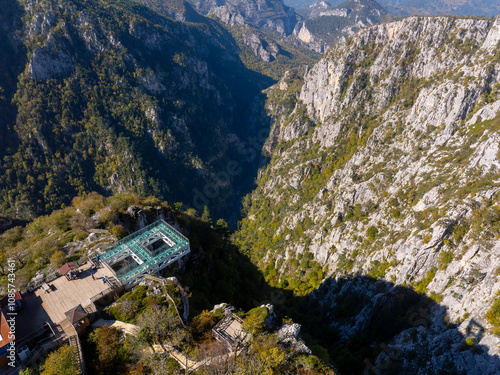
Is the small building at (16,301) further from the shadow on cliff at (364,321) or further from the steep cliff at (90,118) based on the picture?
the steep cliff at (90,118)

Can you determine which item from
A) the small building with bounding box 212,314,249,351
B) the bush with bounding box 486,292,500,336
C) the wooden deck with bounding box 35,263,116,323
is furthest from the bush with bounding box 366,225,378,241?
the wooden deck with bounding box 35,263,116,323

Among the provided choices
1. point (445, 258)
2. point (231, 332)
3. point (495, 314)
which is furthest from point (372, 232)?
point (231, 332)

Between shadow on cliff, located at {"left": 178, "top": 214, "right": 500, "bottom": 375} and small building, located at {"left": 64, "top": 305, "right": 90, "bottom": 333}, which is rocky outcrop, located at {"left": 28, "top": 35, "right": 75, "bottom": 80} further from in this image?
small building, located at {"left": 64, "top": 305, "right": 90, "bottom": 333}

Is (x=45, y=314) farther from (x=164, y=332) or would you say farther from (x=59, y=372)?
(x=164, y=332)

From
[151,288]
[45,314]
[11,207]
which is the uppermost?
[151,288]

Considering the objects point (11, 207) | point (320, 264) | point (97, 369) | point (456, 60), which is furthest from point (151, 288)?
point (11, 207)

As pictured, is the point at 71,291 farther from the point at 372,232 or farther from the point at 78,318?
the point at 372,232

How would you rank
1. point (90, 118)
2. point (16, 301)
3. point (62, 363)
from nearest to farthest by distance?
1. point (62, 363)
2. point (16, 301)
3. point (90, 118)
